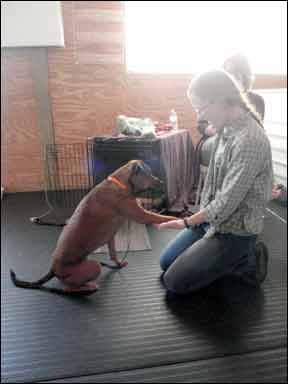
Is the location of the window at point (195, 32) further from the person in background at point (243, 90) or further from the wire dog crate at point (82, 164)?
the wire dog crate at point (82, 164)

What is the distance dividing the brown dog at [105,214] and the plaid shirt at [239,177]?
137 mm

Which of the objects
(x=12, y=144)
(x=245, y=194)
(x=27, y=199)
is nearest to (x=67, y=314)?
(x=27, y=199)

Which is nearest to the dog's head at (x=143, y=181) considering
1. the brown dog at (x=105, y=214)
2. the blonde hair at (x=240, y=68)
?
the brown dog at (x=105, y=214)

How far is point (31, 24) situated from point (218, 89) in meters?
0.45

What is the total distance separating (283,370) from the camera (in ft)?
4.71

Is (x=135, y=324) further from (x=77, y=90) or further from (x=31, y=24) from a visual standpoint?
(x=31, y=24)

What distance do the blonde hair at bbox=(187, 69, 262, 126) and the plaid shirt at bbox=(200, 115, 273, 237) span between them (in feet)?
0.17

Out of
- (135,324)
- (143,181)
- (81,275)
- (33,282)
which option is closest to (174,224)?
(143,181)

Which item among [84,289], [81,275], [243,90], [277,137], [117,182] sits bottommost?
[84,289]

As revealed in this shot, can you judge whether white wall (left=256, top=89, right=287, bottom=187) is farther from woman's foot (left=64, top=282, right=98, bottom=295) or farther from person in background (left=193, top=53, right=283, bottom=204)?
woman's foot (left=64, top=282, right=98, bottom=295)

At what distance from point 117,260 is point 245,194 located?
1.62 ft

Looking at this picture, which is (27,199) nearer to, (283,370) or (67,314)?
(67,314)

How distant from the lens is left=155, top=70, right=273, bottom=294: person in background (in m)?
0.65

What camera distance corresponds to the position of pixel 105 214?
74 cm
